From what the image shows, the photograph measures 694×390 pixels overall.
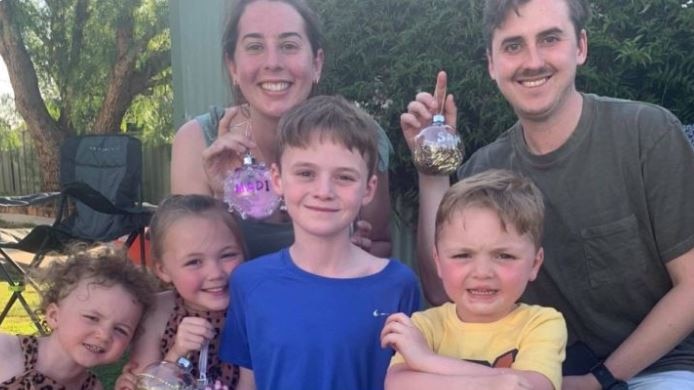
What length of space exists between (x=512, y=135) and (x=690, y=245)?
2.48 ft

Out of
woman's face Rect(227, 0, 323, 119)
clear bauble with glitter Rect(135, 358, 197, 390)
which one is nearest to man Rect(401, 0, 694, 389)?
woman's face Rect(227, 0, 323, 119)

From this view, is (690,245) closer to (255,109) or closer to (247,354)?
(247,354)

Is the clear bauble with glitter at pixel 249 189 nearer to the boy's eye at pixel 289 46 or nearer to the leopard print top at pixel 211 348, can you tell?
the leopard print top at pixel 211 348

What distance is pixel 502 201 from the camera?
210 cm

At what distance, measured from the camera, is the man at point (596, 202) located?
238 centimetres

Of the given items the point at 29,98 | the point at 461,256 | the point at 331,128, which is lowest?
the point at 461,256

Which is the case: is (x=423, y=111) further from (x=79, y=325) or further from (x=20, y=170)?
(x=20, y=170)

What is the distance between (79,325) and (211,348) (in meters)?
0.48

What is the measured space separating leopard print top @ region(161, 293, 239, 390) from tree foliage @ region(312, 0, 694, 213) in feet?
5.47

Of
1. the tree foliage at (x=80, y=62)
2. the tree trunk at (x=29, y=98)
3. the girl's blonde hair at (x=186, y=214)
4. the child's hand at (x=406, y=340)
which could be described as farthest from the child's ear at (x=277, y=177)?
the tree trunk at (x=29, y=98)

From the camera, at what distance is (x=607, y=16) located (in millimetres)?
3848

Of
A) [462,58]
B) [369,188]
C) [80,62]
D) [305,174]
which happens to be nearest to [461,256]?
[369,188]

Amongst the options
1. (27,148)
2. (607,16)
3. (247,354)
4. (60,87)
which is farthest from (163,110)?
(247,354)

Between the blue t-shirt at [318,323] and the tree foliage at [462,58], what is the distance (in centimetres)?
176
